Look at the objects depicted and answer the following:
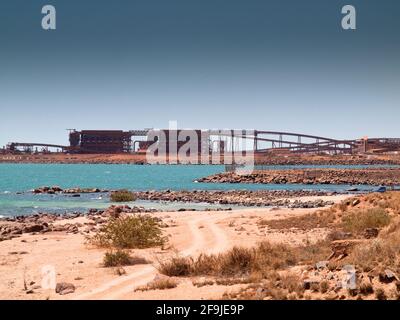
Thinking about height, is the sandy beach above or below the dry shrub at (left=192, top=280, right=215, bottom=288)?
below

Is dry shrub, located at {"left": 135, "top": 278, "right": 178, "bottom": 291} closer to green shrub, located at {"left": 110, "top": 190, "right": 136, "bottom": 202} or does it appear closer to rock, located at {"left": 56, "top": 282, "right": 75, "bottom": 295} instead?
rock, located at {"left": 56, "top": 282, "right": 75, "bottom": 295}

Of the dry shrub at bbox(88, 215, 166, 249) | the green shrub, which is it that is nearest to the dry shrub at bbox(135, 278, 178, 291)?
the dry shrub at bbox(88, 215, 166, 249)

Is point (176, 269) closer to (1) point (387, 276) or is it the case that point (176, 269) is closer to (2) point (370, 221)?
(1) point (387, 276)

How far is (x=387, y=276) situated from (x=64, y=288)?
22.7 feet

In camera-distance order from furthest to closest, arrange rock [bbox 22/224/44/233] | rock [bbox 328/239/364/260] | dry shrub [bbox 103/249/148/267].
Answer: rock [bbox 22/224/44/233] < dry shrub [bbox 103/249/148/267] < rock [bbox 328/239/364/260]

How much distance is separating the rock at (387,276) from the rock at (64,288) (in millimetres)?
6598

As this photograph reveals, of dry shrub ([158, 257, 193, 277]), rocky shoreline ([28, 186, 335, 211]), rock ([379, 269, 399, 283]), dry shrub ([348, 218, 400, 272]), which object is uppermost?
dry shrub ([348, 218, 400, 272])

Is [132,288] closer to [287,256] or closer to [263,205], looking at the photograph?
[287,256]

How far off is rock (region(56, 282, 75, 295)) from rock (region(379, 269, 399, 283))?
6.60 meters

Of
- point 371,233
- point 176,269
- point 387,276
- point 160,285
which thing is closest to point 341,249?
point 387,276

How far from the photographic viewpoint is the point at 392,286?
9.38 metres

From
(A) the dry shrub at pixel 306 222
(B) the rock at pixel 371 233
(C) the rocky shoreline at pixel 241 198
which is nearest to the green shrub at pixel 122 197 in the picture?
(C) the rocky shoreline at pixel 241 198

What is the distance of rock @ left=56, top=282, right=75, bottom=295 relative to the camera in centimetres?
1149
